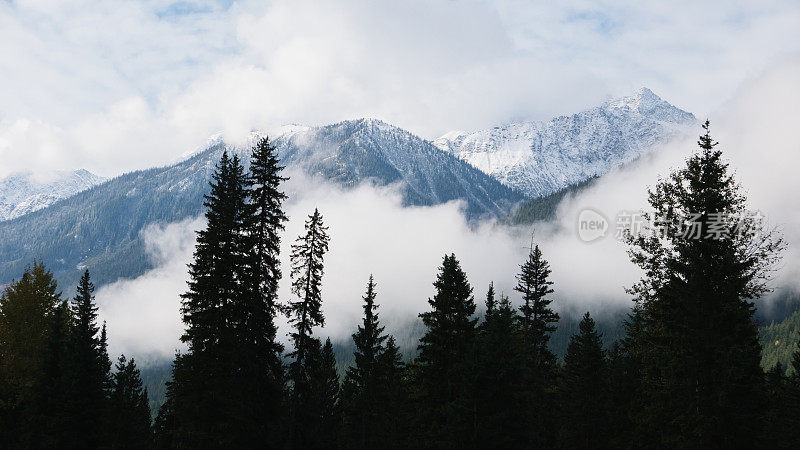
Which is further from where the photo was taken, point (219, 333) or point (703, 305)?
point (219, 333)

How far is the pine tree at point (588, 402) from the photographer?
39.4 m

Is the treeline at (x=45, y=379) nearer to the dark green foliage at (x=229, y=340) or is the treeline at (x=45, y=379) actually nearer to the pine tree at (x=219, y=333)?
the dark green foliage at (x=229, y=340)

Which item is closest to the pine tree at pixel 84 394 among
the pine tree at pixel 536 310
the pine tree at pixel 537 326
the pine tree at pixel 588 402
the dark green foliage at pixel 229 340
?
the dark green foliage at pixel 229 340

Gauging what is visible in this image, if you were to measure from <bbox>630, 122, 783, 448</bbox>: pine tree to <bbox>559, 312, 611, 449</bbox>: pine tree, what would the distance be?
16408 mm

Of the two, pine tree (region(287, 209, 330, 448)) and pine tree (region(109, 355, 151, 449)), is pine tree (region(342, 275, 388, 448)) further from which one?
pine tree (region(109, 355, 151, 449))

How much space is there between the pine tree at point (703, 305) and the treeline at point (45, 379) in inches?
1225

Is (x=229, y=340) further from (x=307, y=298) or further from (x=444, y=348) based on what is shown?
(x=444, y=348)

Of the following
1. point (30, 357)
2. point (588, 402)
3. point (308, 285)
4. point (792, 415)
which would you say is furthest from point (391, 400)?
point (792, 415)

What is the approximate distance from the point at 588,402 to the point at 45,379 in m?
35.6

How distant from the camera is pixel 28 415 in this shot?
31719mm

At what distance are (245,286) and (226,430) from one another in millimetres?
6466

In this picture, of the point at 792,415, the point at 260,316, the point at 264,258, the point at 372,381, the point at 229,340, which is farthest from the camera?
the point at 372,381

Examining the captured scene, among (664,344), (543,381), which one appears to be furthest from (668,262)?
(543,381)

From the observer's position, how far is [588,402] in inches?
1572
